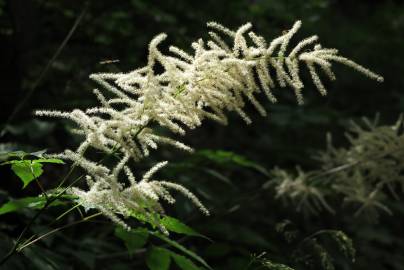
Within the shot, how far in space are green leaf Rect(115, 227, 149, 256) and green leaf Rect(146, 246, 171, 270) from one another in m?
0.07

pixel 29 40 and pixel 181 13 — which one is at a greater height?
pixel 181 13

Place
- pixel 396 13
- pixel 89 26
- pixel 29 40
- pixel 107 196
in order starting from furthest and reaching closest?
pixel 396 13
pixel 89 26
pixel 29 40
pixel 107 196

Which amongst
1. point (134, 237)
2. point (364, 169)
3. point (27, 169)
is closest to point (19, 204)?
point (27, 169)

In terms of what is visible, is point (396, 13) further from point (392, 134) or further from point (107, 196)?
point (107, 196)

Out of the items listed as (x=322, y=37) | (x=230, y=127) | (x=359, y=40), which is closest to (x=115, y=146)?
(x=230, y=127)

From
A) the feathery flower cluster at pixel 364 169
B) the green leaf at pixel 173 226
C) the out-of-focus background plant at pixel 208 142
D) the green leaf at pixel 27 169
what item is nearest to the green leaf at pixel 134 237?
the out-of-focus background plant at pixel 208 142

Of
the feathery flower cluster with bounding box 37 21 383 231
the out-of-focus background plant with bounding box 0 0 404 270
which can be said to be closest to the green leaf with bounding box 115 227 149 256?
the out-of-focus background plant with bounding box 0 0 404 270

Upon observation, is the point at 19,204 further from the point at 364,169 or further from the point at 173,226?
the point at 364,169

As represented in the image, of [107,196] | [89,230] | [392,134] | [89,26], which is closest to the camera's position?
[107,196]

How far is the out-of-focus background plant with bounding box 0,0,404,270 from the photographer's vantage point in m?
4.52

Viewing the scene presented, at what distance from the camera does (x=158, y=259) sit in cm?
284

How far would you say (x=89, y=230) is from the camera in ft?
19.2

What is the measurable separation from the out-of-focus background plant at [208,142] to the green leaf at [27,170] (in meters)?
0.21

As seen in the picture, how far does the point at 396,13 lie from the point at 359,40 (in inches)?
139
